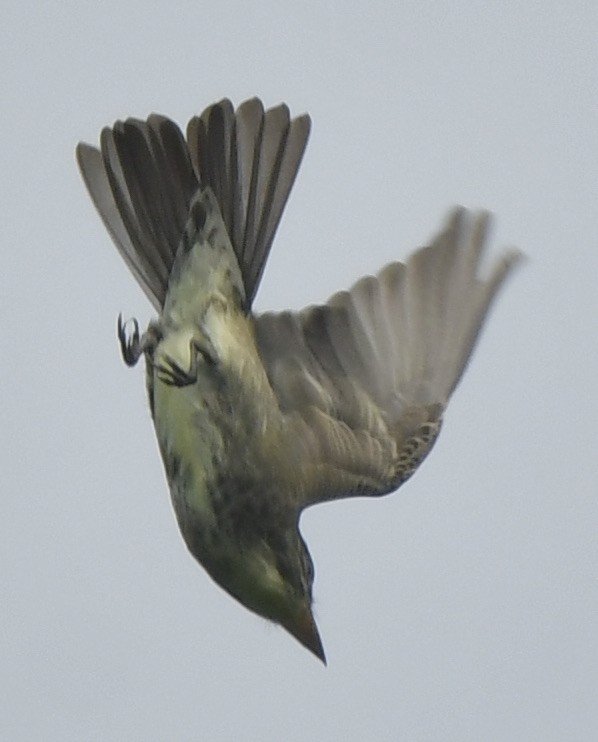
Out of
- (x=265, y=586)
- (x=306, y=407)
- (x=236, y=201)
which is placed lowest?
(x=265, y=586)

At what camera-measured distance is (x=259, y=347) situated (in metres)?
9.99

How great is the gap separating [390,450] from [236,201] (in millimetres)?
1144

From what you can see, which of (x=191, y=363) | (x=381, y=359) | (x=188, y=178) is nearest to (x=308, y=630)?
(x=191, y=363)

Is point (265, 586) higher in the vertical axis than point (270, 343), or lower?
lower

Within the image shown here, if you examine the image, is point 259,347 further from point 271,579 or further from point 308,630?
point 308,630

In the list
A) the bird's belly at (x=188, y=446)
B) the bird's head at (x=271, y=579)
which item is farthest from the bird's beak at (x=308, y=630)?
the bird's belly at (x=188, y=446)

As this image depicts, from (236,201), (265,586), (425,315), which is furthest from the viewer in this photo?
(425,315)

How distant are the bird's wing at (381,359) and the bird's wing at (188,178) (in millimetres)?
371

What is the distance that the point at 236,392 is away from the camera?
9648 millimetres

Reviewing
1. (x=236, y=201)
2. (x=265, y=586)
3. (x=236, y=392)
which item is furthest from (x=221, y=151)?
(x=265, y=586)

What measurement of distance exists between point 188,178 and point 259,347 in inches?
26.3

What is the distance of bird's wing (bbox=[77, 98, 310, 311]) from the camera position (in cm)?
989

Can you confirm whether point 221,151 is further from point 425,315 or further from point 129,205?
point 425,315

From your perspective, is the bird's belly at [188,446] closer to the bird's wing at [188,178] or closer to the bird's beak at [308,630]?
the bird's beak at [308,630]
